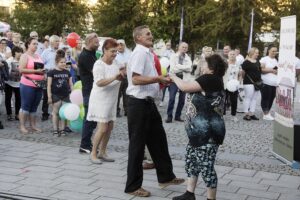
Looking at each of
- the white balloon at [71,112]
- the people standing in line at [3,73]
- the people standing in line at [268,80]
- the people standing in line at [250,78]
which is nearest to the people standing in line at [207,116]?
the white balloon at [71,112]

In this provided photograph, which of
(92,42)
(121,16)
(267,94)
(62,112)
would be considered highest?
(121,16)

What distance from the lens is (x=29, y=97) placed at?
9328 mm

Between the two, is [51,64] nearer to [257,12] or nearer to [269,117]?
[269,117]

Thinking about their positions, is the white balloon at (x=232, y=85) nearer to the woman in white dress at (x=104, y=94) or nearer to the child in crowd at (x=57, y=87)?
the child in crowd at (x=57, y=87)

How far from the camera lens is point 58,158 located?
7.36m

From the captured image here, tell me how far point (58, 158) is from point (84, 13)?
35.6 m

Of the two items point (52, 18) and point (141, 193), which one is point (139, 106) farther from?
point (52, 18)

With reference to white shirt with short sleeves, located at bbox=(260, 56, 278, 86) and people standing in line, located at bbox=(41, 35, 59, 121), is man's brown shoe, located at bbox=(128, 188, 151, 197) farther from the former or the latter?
white shirt with short sleeves, located at bbox=(260, 56, 278, 86)

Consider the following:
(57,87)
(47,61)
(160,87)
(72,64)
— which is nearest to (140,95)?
(160,87)

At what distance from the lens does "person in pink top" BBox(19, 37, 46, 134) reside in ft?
30.3

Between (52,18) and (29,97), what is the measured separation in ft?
109

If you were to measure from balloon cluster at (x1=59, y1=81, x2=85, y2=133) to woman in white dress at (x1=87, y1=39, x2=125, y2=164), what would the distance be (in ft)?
5.83

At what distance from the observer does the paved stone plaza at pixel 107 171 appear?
18.8 ft

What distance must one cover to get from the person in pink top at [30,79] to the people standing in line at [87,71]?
1.87 meters
